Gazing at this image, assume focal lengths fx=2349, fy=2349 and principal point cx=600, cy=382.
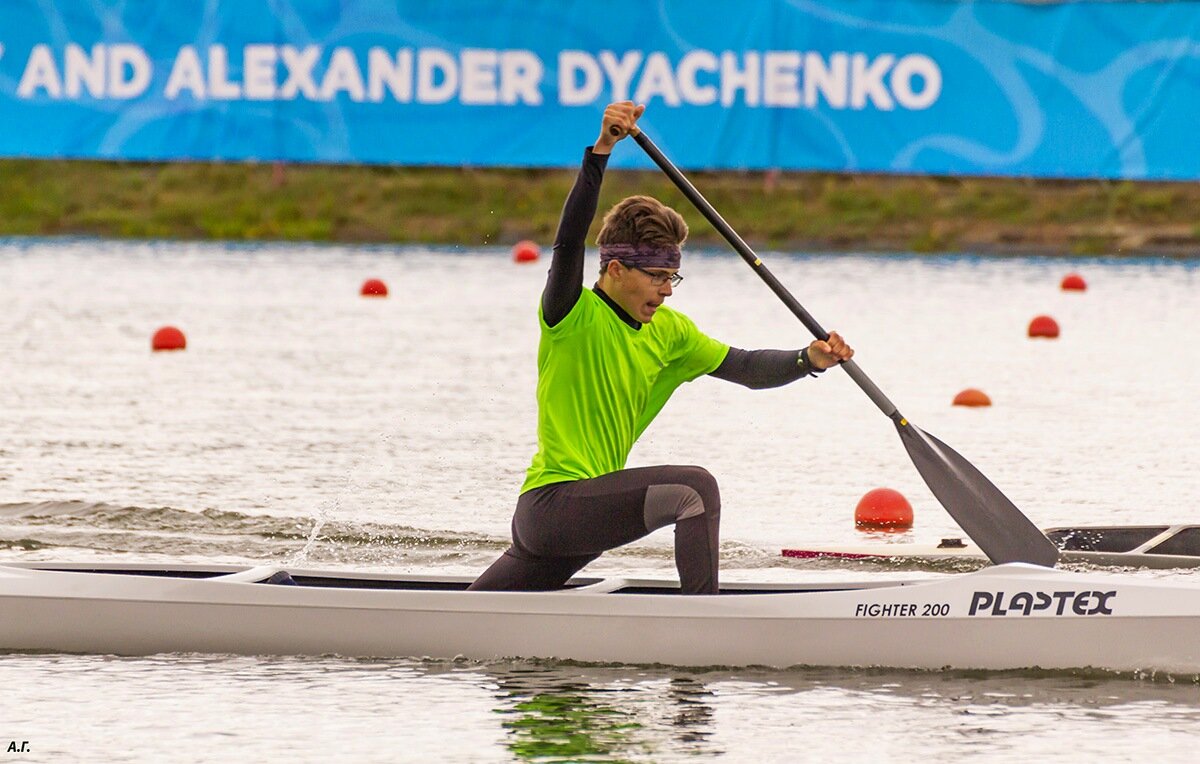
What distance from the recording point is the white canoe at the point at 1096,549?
28.6 ft

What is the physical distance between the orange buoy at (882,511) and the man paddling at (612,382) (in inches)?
117

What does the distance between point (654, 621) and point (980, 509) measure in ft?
4.05

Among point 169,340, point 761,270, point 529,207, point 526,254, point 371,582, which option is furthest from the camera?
point 529,207

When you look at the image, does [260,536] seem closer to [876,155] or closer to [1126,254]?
[876,155]

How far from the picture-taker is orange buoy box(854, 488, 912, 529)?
983 centimetres

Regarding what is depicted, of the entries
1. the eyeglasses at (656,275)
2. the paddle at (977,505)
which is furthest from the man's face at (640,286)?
the paddle at (977,505)

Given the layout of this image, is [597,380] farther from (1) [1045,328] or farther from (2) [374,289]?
(2) [374,289]

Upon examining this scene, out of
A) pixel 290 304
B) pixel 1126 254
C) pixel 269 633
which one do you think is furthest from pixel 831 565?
pixel 1126 254

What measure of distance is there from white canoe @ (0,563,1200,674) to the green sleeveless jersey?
47cm

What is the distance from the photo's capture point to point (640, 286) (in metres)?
6.66

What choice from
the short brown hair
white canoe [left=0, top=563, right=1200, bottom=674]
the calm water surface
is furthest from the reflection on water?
the short brown hair

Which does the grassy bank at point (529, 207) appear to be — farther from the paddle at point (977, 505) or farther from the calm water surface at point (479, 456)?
the paddle at point (977, 505)

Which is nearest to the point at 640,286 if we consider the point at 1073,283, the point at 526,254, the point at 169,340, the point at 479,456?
the point at 479,456

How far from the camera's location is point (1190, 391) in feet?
46.9
